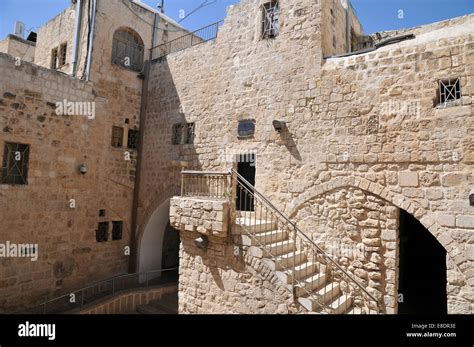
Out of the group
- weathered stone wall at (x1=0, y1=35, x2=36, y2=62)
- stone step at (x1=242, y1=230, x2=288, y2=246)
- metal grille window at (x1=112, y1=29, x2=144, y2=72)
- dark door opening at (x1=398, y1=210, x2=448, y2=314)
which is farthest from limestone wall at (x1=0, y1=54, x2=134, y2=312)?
dark door opening at (x1=398, y1=210, x2=448, y2=314)

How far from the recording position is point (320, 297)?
5.48 meters

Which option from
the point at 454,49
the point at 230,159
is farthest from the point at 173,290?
the point at 454,49

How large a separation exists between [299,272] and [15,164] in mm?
7449

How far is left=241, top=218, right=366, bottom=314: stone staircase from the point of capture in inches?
206

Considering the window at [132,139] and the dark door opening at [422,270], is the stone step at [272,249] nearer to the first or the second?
the dark door opening at [422,270]

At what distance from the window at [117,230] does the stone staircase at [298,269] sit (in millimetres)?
6003

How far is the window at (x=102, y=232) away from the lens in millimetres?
9898

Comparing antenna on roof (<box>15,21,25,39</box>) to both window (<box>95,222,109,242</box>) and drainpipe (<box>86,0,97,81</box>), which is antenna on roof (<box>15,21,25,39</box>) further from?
window (<box>95,222,109,242</box>)

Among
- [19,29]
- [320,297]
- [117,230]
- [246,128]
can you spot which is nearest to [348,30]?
[246,128]

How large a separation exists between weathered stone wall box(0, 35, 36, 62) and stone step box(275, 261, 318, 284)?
16.0m

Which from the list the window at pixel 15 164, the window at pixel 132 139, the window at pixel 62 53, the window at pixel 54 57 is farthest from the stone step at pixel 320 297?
the window at pixel 54 57

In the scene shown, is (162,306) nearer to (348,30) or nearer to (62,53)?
(62,53)
